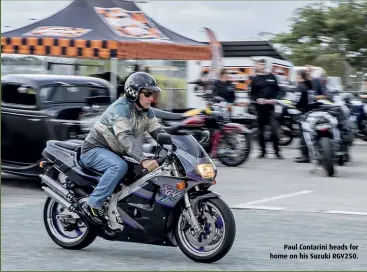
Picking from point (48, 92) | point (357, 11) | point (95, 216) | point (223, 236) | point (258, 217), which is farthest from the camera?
point (357, 11)

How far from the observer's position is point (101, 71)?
828 inches

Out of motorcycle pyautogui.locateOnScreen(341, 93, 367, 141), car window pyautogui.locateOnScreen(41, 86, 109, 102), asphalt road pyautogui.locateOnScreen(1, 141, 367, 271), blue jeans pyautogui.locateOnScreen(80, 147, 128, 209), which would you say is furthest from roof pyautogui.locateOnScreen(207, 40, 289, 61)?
blue jeans pyautogui.locateOnScreen(80, 147, 128, 209)

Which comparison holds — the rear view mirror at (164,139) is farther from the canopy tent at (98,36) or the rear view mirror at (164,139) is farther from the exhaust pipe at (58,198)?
the canopy tent at (98,36)

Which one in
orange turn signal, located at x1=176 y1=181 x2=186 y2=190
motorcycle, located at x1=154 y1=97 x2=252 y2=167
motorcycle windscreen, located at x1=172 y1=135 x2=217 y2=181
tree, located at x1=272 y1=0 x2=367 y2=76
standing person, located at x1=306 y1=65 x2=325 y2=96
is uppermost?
motorcycle windscreen, located at x1=172 y1=135 x2=217 y2=181

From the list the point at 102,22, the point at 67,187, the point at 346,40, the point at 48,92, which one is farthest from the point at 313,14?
the point at 67,187

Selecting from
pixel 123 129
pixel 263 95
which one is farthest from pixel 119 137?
pixel 263 95

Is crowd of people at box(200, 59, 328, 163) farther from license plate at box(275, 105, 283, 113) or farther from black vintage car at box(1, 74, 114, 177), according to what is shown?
black vintage car at box(1, 74, 114, 177)

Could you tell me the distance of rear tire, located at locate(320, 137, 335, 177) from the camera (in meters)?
14.5

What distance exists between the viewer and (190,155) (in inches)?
297

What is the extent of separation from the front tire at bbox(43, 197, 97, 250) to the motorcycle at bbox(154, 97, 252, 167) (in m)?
7.40

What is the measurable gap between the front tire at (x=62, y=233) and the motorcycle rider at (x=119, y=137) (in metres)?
0.37

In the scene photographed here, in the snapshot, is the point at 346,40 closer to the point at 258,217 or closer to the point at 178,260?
the point at 258,217

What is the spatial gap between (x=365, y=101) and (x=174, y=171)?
14.2 meters

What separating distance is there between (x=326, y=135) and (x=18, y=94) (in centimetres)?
515
